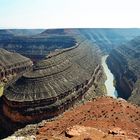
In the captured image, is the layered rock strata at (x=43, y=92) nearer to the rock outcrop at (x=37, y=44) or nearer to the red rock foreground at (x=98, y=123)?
the red rock foreground at (x=98, y=123)

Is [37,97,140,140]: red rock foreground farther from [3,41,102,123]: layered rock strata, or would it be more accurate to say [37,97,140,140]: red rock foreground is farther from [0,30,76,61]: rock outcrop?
[0,30,76,61]: rock outcrop

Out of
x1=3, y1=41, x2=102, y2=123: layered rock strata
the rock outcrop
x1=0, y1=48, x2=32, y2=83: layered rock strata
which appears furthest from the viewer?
the rock outcrop

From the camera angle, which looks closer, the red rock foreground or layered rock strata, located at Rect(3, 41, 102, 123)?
the red rock foreground

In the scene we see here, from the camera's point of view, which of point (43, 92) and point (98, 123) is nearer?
point (98, 123)

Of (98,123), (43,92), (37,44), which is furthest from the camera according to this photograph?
(37,44)

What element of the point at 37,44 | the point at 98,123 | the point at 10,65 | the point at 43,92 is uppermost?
the point at 98,123

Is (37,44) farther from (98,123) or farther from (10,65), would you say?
(98,123)


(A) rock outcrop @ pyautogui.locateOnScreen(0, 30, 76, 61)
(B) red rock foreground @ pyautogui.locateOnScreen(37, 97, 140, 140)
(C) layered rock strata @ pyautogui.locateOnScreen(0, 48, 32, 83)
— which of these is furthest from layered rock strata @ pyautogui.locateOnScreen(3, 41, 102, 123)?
(A) rock outcrop @ pyautogui.locateOnScreen(0, 30, 76, 61)

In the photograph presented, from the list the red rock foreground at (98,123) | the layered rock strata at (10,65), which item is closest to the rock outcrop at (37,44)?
the layered rock strata at (10,65)

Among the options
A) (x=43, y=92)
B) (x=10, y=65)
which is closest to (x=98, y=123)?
(x=43, y=92)

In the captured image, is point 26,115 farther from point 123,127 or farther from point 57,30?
point 57,30
